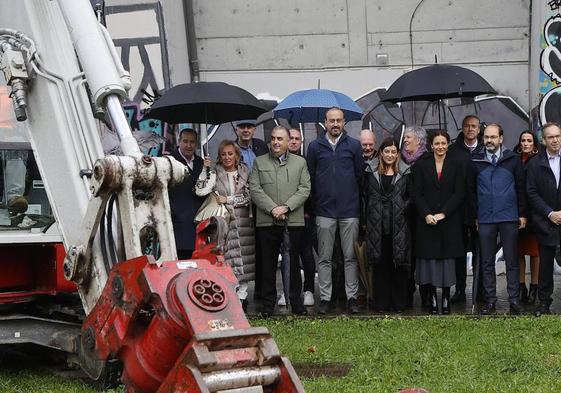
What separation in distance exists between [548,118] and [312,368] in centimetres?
732

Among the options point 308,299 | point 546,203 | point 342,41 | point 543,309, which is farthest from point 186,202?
point 342,41

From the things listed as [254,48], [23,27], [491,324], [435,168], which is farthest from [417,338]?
[254,48]

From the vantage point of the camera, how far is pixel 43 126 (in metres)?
5.61

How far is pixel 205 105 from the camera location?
1010 cm

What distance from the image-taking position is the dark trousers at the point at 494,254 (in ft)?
30.6

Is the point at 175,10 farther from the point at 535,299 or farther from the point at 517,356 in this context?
the point at 517,356

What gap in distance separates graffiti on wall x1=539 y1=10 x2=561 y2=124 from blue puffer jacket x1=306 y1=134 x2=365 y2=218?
406cm

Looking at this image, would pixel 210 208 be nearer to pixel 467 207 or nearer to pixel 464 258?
pixel 467 207

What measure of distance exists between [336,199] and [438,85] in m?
1.68

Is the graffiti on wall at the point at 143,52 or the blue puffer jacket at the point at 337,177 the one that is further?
the graffiti on wall at the point at 143,52

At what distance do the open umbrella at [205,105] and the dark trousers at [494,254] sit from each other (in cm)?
282

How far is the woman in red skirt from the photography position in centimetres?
987

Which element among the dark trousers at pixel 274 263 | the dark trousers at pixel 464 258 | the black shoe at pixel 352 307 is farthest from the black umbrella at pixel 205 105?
the dark trousers at pixel 464 258

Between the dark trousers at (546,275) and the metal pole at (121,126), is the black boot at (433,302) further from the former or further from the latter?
the metal pole at (121,126)
